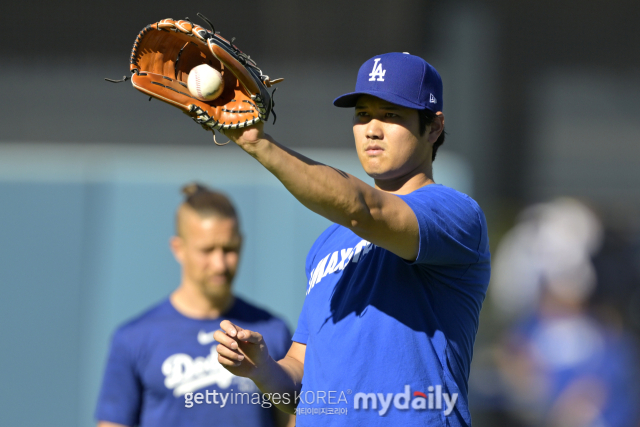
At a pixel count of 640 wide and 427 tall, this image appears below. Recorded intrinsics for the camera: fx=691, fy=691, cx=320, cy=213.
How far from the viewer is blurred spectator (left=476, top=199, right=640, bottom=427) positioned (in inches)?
218

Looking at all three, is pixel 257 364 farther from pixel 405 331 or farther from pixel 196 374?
pixel 196 374

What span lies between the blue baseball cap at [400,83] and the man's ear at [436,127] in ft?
0.10

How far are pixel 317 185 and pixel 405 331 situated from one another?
1.86 feet

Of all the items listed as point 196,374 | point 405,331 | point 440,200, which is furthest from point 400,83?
point 196,374

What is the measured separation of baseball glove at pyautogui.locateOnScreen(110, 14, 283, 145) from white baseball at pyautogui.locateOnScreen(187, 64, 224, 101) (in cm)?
2

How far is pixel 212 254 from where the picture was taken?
11.9 feet

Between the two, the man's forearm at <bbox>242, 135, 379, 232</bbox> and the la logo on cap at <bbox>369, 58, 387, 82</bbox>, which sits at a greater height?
the la logo on cap at <bbox>369, 58, 387, 82</bbox>

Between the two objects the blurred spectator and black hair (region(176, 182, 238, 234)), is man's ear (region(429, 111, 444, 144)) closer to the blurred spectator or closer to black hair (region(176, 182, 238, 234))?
black hair (region(176, 182, 238, 234))

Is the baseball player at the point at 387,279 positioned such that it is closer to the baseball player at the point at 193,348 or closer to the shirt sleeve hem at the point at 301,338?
the shirt sleeve hem at the point at 301,338

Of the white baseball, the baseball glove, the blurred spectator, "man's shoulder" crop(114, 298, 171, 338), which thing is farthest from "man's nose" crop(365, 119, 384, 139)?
the blurred spectator

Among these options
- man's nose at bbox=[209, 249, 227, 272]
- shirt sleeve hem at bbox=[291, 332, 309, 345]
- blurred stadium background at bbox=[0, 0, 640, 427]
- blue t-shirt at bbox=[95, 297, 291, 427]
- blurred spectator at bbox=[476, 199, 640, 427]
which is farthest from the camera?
blurred stadium background at bbox=[0, 0, 640, 427]

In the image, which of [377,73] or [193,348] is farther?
[193,348]

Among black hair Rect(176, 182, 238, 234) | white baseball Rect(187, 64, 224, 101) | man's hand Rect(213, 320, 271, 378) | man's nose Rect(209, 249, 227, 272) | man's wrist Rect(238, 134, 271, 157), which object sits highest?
white baseball Rect(187, 64, 224, 101)

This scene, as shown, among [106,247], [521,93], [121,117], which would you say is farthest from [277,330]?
[521,93]
